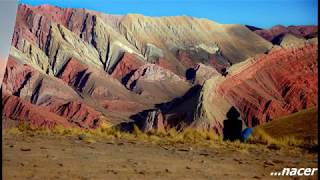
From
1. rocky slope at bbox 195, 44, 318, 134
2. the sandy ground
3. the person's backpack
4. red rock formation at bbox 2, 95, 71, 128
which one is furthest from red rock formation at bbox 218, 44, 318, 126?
red rock formation at bbox 2, 95, 71, 128

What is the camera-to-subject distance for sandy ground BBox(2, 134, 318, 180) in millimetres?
3955

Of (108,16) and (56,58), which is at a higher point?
(56,58)

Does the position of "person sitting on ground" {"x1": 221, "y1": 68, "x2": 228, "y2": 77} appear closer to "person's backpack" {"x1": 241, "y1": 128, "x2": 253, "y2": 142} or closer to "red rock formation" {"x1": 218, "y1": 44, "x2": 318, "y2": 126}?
"red rock formation" {"x1": 218, "y1": 44, "x2": 318, "y2": 126}

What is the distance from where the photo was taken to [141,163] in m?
4.44

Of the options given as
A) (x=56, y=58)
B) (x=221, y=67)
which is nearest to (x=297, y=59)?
(x=221, y=67)

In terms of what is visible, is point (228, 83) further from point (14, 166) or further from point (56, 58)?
point (56, 58)

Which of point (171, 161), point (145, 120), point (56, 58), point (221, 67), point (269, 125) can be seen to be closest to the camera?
point (171, 161)

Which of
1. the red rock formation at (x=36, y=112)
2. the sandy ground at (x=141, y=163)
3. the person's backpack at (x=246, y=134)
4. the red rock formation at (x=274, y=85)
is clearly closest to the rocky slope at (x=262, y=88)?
the red rock formation at (x=274, y=85)

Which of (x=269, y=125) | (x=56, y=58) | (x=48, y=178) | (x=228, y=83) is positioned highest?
(x=56, y=58)

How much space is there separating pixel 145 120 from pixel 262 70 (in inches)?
56.3

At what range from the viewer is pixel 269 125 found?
16.2 feet

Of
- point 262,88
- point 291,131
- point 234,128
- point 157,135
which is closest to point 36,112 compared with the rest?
point 157,135

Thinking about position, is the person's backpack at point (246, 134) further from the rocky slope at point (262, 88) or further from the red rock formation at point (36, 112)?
the red rock formation at point (36, 112)

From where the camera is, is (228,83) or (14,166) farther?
(228,83)
